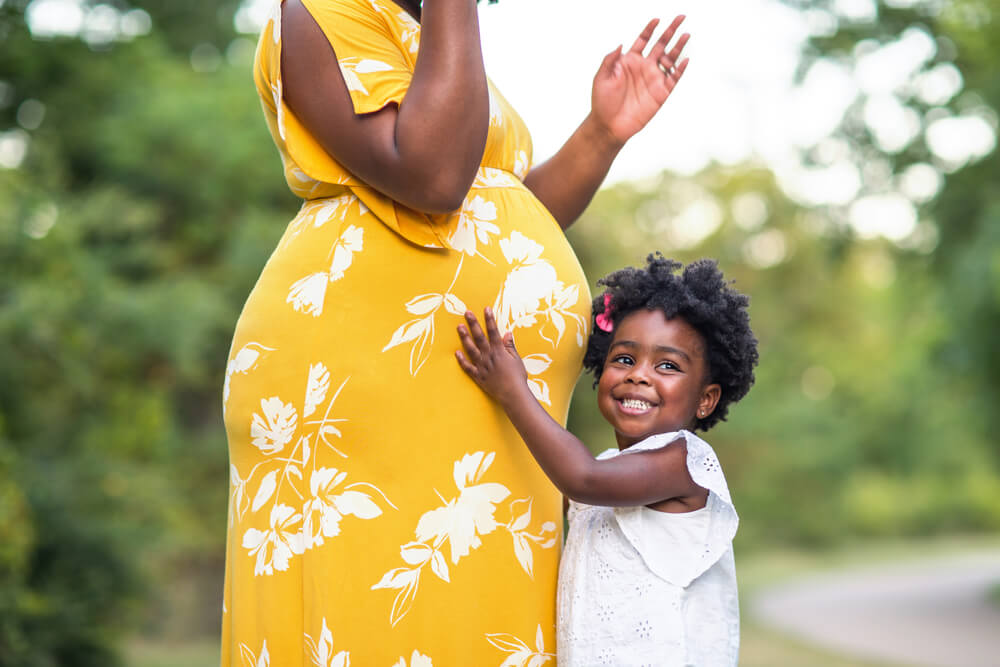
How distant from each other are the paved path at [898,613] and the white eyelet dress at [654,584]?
11.3 m

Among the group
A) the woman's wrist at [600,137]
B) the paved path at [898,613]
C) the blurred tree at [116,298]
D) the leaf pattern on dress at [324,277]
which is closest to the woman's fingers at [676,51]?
the woman's wrist at [600,137]

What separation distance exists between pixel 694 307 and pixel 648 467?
340mm

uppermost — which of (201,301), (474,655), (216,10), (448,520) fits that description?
(216,10)

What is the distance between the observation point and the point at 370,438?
1.73 m

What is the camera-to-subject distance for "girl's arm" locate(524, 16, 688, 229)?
2260 mm

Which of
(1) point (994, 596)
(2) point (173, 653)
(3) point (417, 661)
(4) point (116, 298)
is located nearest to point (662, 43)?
(3) point (417, 661)

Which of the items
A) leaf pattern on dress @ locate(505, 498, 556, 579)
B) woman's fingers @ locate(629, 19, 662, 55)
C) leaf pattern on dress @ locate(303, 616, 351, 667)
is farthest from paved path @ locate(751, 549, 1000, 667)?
leaf pattern on dress @ locate(303, 616, 351, 667)

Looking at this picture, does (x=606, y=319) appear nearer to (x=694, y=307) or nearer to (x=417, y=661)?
(x=694, y=307)

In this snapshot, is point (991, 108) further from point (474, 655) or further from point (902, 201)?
point (474, 655)

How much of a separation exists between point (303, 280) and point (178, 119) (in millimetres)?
12395

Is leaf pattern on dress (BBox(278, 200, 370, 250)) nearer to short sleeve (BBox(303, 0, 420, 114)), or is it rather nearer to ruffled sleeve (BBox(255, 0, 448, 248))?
ruffled sleeve (BBox(255, 0, 448, 248))

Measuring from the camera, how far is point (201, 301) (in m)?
11.7

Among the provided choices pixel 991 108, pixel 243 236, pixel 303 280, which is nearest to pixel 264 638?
pixel 303 280

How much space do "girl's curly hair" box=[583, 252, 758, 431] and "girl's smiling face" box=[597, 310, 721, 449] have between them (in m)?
0.02
